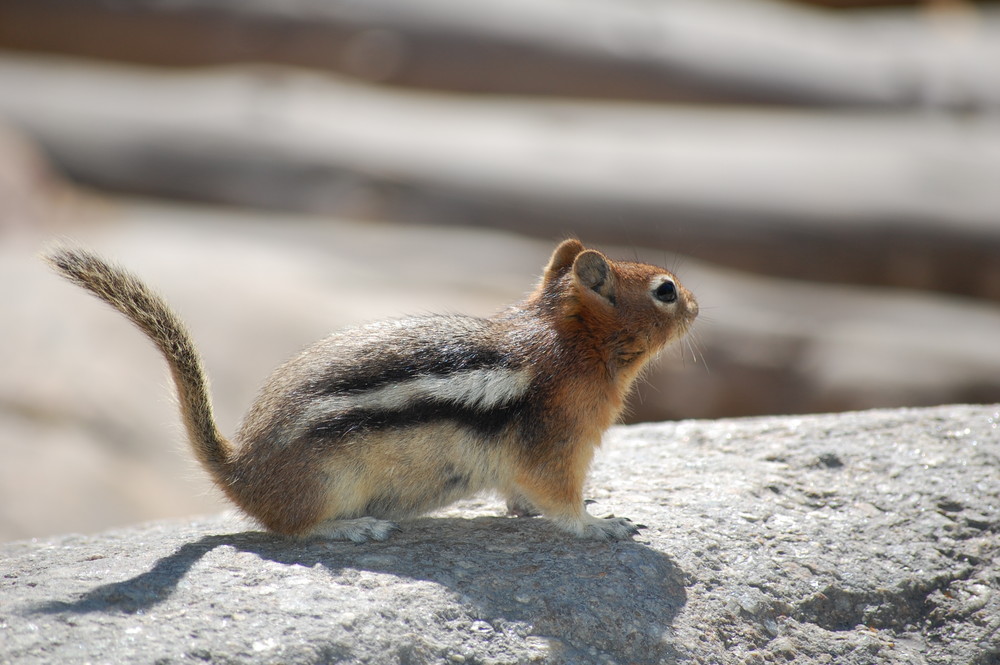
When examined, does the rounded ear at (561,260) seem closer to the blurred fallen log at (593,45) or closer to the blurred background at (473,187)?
the blurred background at (473,187)

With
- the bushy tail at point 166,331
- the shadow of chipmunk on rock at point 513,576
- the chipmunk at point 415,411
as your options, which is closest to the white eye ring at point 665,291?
the chipmunk at point 415,411

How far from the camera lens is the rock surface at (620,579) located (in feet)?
Answer: 12.0

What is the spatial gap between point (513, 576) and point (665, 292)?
1.53 metres

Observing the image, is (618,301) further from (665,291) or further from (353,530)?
(353,530)

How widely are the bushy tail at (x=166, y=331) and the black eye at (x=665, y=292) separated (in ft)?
6.55

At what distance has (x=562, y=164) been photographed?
1218cm

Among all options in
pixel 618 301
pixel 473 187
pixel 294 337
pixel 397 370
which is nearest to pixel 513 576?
pixel 397 370

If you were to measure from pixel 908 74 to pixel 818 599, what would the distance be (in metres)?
9.87

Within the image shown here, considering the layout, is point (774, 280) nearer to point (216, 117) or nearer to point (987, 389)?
point (987, 389)

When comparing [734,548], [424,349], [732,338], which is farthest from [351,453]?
[732,338]

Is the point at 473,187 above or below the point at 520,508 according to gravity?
above

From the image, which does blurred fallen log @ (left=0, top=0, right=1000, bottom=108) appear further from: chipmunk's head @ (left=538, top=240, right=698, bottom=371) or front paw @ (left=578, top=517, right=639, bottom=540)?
front paw @ (left=578, top=517, right=639, bottom=540)

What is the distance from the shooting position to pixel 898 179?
11.0 m

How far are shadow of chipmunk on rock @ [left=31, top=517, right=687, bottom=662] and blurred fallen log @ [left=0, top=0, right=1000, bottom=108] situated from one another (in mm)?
9731
